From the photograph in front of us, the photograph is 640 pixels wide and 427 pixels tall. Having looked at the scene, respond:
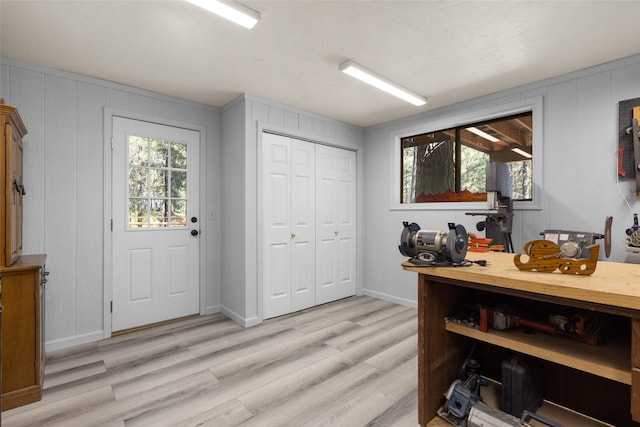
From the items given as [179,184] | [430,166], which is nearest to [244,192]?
[179,184]

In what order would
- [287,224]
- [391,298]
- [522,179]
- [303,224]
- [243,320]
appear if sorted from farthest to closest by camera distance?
[391,298] → [303,224] → [287,224] → [243,320] → [522,179]

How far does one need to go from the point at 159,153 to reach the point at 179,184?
1.30ft

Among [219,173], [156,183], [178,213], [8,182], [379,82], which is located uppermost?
[379,82]

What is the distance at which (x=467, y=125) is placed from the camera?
3.77 meters

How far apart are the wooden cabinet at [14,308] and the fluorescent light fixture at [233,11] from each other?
4.83 ft

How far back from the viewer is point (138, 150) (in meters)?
3.40

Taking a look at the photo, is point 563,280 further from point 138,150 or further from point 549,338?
point 138,150

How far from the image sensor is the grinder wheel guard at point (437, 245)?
4.86 feet

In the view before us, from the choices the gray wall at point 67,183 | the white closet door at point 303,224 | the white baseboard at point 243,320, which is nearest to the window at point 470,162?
the white closet door at point 303,224

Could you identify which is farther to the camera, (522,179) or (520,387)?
(522,179)

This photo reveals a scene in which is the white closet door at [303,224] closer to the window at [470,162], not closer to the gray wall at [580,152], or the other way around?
the window at [470,162]

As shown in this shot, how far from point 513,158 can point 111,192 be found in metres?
4.23

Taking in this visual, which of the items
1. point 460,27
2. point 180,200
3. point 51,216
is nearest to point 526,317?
point 460,27

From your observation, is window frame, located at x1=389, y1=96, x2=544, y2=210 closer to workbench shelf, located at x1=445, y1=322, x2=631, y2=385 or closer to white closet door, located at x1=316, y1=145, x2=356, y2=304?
white closet door, located at x1=316, y1=145, x2=356, y2=304
